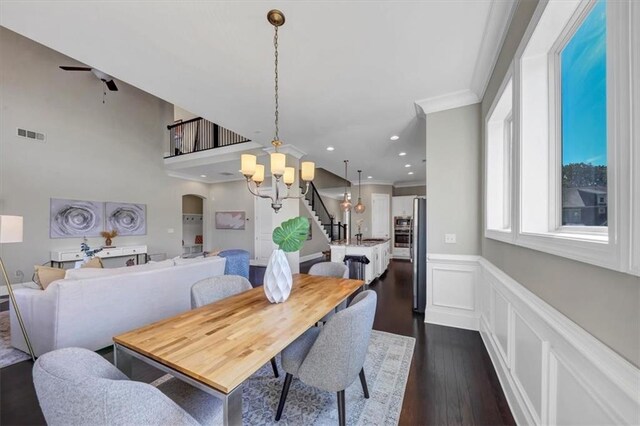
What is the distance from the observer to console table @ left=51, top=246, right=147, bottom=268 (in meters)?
4.94

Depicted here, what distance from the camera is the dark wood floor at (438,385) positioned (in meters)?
1.62

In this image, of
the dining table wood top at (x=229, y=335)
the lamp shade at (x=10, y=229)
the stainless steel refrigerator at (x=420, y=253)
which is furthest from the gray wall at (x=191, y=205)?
the dining table wood top at (x=229, y=335)

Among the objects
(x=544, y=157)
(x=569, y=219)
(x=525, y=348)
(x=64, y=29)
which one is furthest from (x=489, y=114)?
(x=64, y=29)

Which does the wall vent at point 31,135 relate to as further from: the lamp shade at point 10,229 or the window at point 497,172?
the window at point 497,172

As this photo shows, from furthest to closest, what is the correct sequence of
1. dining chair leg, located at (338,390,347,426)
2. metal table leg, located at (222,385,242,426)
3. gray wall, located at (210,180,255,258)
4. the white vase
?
1. gray wall, located at (210,180,255,258)
2. the white vase
3. dining chair leg, located at (338,390,347,426)
4. metal table leg, located at (222,385,242,426)

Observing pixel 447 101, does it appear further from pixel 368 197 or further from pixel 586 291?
pixel 368 197

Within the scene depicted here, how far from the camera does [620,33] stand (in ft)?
2.52

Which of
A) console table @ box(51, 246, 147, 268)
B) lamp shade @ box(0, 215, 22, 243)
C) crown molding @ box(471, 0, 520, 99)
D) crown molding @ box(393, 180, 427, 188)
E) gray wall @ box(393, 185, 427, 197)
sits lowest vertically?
console table @ box(51, 246, 147, 268)

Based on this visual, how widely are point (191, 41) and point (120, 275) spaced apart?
7.71 ft

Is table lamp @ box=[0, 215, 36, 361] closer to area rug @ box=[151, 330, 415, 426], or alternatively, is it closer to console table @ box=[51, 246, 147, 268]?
area rug @ box=[151, 330, 415, 426]

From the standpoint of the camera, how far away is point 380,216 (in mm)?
8703

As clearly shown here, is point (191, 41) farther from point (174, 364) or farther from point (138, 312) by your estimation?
point (138, 312)

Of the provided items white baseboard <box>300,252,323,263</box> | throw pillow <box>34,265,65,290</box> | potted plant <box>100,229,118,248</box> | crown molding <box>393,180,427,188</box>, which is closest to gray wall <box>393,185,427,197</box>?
crown molding <box>393,180,427,188</box>

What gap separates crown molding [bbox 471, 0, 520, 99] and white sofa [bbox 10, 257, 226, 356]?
3939 millimetres
